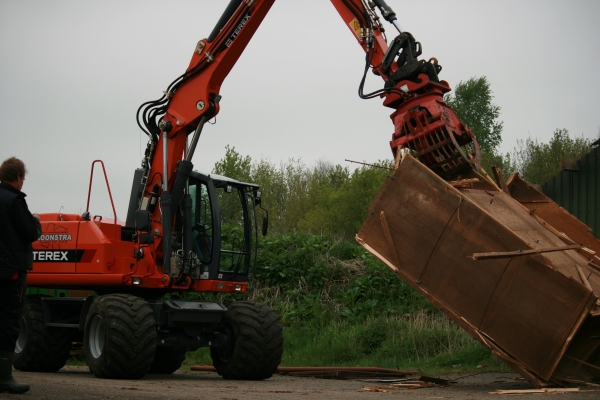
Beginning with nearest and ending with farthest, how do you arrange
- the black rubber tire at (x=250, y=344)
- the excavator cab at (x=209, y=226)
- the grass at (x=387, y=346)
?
the black rubber tire at (x=250, y=344)
the excavator cab at (x=209, y=226)
the grass at (x=387, y=346)

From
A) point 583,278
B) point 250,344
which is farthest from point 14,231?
point 583,278

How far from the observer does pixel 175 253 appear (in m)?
10.7

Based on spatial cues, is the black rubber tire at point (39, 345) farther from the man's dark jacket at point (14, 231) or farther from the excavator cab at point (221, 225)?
the man's dark jacket at point (14, 231)

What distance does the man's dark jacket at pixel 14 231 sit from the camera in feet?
22.7

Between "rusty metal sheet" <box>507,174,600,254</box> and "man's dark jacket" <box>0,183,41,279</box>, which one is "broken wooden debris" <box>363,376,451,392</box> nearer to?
"rusty metal sheet" <box>507,174,600,254</box>

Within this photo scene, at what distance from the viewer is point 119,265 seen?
35.5 ft

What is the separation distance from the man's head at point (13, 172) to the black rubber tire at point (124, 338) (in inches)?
113

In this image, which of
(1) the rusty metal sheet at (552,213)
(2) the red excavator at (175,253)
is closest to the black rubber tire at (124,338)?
(2) the red excavator at (175,253)

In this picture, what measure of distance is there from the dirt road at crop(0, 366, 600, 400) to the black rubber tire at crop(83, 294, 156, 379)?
0.21 metres

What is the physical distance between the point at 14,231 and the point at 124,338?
288 cm

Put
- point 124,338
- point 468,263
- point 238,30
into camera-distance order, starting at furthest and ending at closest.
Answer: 1. point 238,30
2. point 124,338
3. point 468,263

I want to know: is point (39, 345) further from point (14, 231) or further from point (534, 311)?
point (534, 311)

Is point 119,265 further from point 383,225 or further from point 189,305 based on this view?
point 383,225

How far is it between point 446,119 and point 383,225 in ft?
4.48
